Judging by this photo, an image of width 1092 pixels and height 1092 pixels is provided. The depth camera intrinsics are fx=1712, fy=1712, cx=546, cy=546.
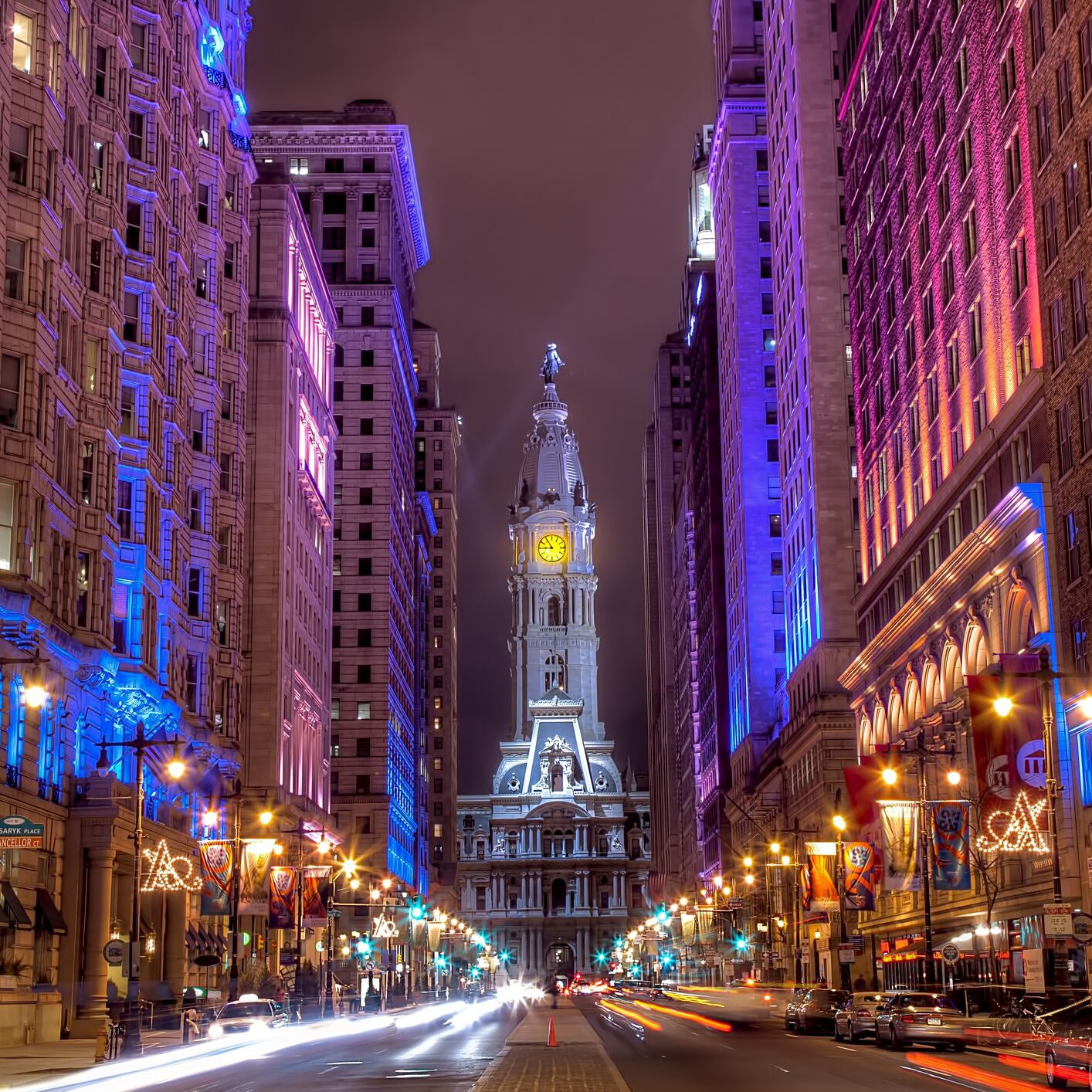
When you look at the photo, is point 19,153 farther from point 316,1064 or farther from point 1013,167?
point 1013,167

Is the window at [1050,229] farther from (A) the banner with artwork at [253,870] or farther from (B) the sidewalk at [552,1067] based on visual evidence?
(A) the banner with artwork at [253,870]

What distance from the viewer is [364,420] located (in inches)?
5974

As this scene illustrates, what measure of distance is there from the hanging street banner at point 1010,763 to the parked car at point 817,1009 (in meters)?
9.84

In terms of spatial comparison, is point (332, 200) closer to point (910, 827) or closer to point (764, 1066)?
point (910, 827)

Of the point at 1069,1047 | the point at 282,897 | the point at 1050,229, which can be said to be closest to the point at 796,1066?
the point at 1069,1047

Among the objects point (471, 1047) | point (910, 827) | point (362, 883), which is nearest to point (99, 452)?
point (471, 1047)

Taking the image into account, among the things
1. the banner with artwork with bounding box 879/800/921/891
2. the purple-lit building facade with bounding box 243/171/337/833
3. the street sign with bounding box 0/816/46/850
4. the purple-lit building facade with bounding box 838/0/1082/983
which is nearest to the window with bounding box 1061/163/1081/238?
the purple-lit building facade with bounding box 838/0/1082/983

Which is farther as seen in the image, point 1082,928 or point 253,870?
point 253,870

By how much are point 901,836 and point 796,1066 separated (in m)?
24.6

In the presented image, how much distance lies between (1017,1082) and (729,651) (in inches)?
4703

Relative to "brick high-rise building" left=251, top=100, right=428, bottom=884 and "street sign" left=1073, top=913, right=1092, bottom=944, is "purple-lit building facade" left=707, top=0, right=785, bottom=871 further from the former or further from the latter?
"street sign" left=1073, top=913, right=1092, bottom=944

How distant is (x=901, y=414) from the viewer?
8606 cm

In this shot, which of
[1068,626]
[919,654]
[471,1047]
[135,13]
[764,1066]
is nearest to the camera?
[764,1066]

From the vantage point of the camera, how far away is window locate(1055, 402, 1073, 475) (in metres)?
57.3
